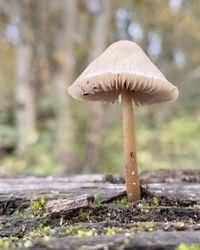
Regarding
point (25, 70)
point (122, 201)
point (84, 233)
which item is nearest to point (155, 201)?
point (122, 201)

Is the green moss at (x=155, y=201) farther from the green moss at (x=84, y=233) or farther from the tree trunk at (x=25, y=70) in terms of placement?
the tree trunk at (x=25, y=70)

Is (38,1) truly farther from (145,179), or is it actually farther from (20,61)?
(145,179)

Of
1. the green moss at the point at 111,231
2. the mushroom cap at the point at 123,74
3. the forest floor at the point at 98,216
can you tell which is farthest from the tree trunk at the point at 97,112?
the green moss at the point at 111,231

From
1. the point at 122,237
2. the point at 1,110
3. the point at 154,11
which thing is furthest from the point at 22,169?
the point at 154,11

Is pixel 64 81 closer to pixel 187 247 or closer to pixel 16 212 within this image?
pixel 16 212

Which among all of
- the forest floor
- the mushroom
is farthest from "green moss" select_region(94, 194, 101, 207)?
the mushroom

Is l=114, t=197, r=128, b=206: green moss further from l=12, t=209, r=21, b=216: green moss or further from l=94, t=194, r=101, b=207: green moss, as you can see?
l=12, t=209, r=21, b=216: green moss
